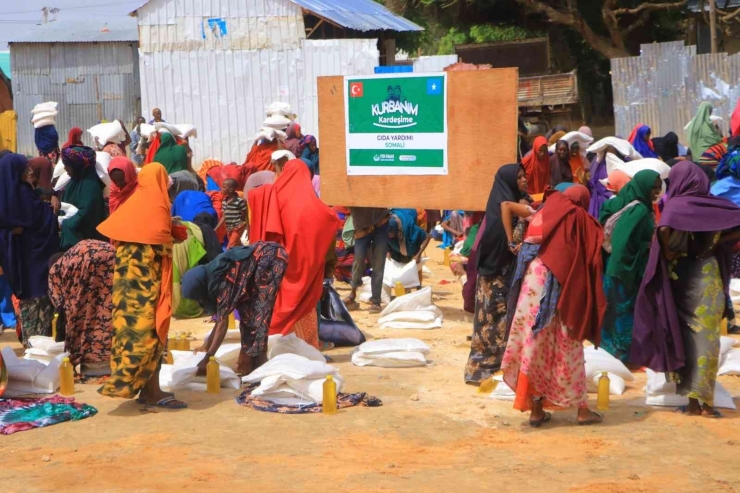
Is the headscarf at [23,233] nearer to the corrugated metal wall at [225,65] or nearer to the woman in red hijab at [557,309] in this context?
the woman in red hijab at [557,309]

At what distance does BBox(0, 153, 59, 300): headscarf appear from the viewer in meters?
8.66

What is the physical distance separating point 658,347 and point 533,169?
425 cm

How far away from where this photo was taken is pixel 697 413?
21.5ft

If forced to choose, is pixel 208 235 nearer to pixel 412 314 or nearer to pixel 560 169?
pixel 412 314

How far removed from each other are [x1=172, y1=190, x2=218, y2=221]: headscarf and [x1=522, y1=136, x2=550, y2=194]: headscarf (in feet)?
10.6

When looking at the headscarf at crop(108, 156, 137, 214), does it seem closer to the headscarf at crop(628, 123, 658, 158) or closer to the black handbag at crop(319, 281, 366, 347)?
the black handbag at crop(319, 281, 366, 347)

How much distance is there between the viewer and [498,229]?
Answer: 7238mm

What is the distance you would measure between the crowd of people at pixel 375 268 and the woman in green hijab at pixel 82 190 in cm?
1

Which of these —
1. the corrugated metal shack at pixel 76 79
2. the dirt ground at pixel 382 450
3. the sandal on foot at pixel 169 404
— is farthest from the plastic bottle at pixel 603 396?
the corrugated metal shack at pixel 76 79

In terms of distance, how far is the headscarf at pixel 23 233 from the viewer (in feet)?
28.4

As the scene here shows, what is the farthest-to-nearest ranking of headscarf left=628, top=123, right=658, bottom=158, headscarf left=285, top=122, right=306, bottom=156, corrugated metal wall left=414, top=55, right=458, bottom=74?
corrugated metal wall left=414, top=55, right=458, bottom=74, headscarf left=285, top=122, right=306, bottom=156, headscarf left=628, top=123, right=658, bottom=158

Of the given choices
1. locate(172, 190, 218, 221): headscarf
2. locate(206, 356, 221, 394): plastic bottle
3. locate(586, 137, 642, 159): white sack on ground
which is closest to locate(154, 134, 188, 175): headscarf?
locate(172, 190, 218, 221): headscarf

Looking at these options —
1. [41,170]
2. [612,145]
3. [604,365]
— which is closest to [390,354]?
[604,365]

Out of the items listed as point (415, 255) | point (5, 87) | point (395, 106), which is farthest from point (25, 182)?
point (5, 87)
